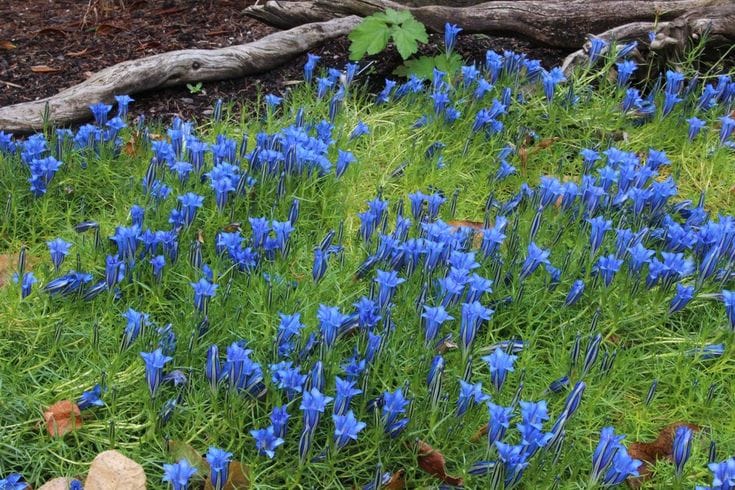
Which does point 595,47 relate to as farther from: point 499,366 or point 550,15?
point 499,366

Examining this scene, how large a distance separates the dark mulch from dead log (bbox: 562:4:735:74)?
40cm

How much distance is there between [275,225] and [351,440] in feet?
2.74

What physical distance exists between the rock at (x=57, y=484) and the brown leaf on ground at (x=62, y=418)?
154 millimetres

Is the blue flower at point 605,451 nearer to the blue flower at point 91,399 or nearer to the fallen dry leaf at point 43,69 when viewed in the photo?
the blue flower at point 91,399

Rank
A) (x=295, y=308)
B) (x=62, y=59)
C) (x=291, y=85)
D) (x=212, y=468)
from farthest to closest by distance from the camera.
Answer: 1. (x=62, y=59)
2. (x=291, y=85)
3. (x=295, y=308)
4. (x=212, y=468)

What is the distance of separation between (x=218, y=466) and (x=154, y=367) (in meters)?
0.38

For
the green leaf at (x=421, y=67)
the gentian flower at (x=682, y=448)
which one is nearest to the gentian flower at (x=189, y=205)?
the gentian flower at (x=682, y=448)

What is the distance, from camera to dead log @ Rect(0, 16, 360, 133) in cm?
441

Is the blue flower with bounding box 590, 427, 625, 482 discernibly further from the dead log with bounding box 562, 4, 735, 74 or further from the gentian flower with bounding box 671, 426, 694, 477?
the dead log with bounding box 562, 4, 735, 74

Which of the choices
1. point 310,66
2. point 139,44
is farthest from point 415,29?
point 139,44

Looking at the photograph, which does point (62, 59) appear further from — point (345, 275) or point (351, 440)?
point (351, 440)

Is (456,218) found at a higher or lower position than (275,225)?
lower

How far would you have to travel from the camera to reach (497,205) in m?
3.57

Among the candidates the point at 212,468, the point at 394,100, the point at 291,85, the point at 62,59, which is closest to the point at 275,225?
the point at 212,468
